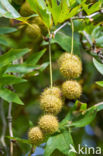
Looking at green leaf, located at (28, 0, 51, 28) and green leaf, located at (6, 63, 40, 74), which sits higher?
green leaf, located at (28, 0, 51, 28)

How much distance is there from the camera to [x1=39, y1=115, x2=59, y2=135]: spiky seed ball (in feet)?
5.68

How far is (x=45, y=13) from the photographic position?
5.70 feet

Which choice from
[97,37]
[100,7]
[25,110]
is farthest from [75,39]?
[25,110]

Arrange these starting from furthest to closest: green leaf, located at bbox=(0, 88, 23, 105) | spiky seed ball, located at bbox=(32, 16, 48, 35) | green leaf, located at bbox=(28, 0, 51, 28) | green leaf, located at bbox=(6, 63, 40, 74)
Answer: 1. spiky seed ball, located at bbox=(32, 16, 48, 35)
2. green leaf, located at bbox=(6, 63, 40, 74)
3. green leaf, located at bbox=(0, 88, 23, 105)
4. green leaf, located at bbox=(28, 0, 51, 28)

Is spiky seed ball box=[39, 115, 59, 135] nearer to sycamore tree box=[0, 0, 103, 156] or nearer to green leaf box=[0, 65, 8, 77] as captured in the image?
sycamore tree box=[0, 0, 103, 156]

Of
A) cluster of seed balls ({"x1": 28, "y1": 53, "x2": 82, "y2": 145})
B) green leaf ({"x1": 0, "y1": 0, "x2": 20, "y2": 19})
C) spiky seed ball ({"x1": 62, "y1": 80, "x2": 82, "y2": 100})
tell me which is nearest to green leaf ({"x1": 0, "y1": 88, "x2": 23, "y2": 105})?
cluster of seed balls ({"x1": 28, "y1": 53, "x2": 82, "y2": 145})

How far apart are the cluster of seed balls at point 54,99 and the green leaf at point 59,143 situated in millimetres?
75

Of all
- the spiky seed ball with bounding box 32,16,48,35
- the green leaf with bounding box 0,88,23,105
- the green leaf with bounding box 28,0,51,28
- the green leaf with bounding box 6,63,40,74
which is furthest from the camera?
the spiky seed ball with bounding box 32,16,48,35

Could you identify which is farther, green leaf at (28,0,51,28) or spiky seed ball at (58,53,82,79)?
spiky seed ball at (58,53,82,79)

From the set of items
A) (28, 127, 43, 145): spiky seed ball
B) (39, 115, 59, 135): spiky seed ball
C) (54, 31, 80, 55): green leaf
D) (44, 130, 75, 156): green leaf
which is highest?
(54, 31, 80, 55): green leaf

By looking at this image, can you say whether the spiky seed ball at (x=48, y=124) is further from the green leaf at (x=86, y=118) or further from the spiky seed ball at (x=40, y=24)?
the spiky seed ball at (x=40, y=24)

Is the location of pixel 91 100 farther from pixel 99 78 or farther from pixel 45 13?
pixel 45 13

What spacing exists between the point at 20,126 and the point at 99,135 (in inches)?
28.0

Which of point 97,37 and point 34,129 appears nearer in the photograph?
point 34,129
